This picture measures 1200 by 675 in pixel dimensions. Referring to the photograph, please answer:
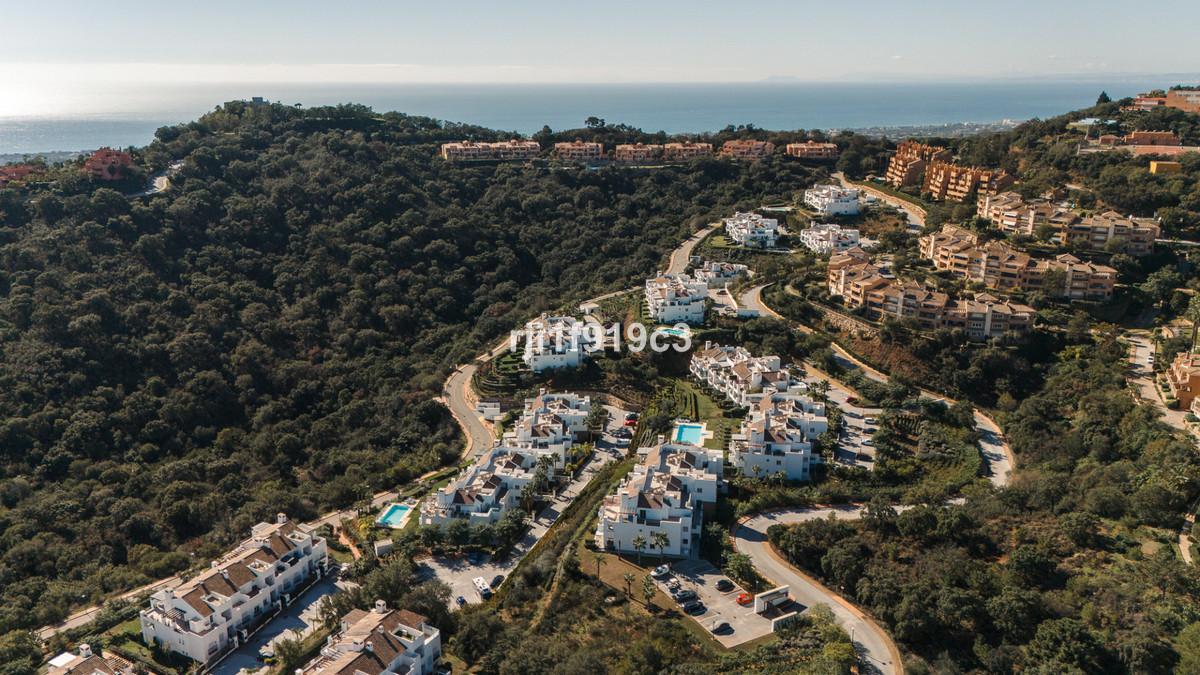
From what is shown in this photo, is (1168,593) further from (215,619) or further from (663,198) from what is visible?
(663,198)

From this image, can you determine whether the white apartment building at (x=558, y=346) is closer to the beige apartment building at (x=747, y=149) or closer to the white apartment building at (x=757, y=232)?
the white apartment building at (x=757, y=232)

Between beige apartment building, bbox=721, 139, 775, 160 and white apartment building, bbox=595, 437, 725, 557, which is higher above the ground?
beige apartment building, bbox=721, 139, 775, 160

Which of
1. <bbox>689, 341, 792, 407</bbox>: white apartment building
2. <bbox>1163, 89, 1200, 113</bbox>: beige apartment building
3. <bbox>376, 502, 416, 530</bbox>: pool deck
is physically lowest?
<bbox>376, 502, 416, 530</bbox>: pool deck

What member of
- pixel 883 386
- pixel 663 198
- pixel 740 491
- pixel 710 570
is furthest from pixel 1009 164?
pixel 710 570

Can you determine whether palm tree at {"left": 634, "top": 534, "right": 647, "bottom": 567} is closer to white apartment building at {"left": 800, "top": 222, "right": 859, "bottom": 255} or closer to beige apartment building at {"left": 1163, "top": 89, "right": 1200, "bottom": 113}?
white apartment building at {"left": 800, "top": 222, "right": 859, "bottom": 255}

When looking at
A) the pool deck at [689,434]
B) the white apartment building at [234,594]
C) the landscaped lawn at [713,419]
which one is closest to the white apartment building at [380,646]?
the white apartment building at [234,594]

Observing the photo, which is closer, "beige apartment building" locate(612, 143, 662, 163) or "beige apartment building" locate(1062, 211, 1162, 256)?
"beige apartment building" locate(1062, 211, 1162, 256)

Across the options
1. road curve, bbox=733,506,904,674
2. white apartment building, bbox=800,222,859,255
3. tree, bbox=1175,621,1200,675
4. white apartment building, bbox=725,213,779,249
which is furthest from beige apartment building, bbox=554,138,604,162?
tree, bbox=1175,621,1200,675
